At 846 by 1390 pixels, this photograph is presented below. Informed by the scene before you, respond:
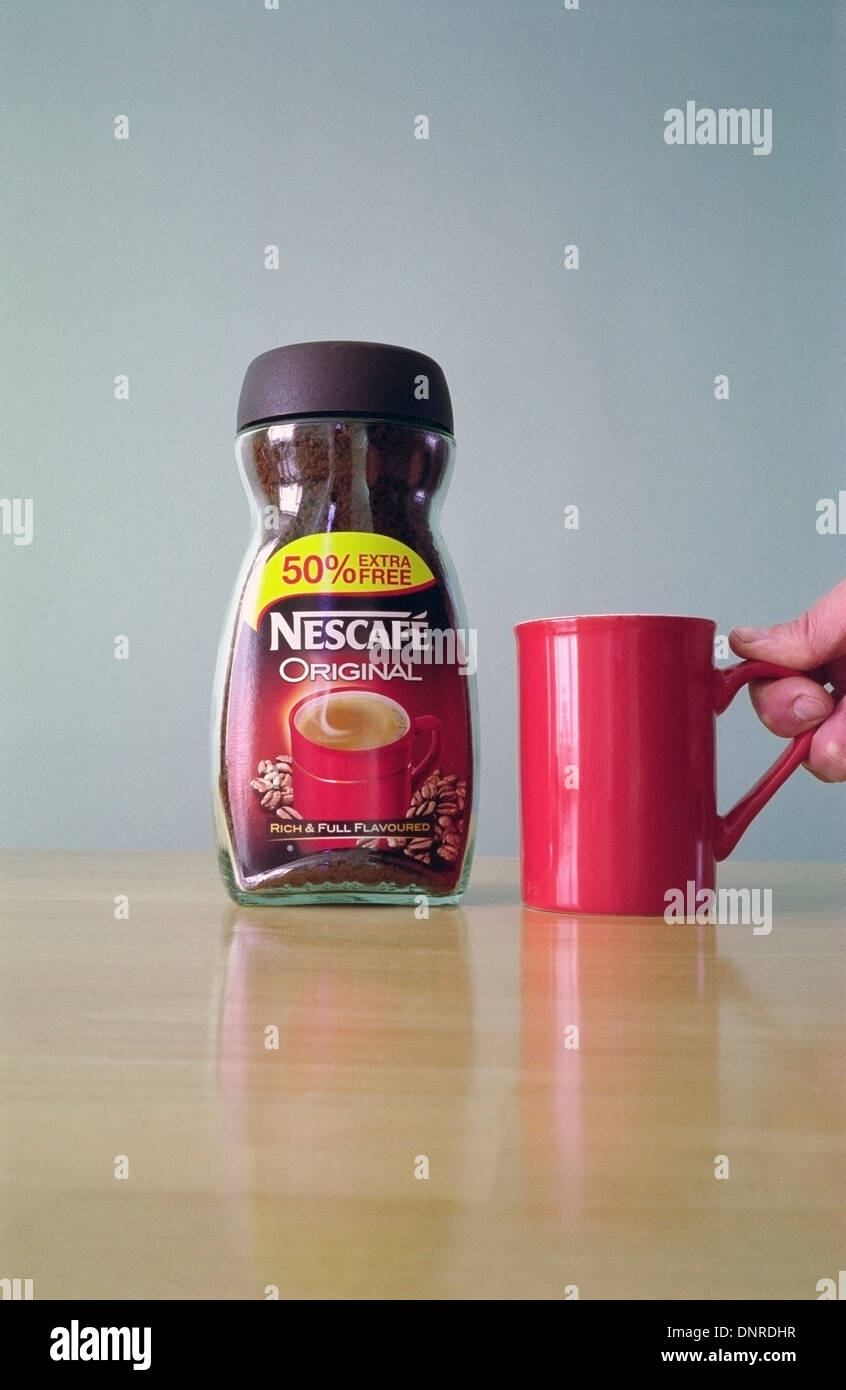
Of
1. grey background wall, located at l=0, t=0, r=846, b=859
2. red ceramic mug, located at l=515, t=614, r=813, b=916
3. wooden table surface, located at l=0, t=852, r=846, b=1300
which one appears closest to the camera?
wooden table surface, located at l=0, t=852, r=846, b=1300

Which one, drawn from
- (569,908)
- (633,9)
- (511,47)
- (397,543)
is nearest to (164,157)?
(511,47)

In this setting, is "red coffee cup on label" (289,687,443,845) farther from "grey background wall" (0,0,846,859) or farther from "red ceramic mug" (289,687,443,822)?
"grey background wall" (0,0,846,859)

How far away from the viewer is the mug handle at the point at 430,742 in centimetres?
58

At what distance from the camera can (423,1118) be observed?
247 mm

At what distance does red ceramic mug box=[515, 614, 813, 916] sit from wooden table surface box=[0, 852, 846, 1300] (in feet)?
0.23

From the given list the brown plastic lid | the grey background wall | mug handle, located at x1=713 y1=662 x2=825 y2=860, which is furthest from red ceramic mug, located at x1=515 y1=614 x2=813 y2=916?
the grey background wall

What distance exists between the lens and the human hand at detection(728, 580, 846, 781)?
59 centimetres

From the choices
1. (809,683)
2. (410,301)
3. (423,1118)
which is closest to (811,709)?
(809,683)

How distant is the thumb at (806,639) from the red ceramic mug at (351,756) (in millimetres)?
180

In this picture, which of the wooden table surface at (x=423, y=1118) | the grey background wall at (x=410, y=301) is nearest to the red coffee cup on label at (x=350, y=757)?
the wooden table surface at (x=423, y=1118)

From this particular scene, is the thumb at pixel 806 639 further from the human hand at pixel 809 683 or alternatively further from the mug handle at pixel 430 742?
the mug handle at pixel 430 742

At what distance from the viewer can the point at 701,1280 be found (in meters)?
0.18

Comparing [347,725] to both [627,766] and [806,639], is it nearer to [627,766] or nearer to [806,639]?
[627,766]
